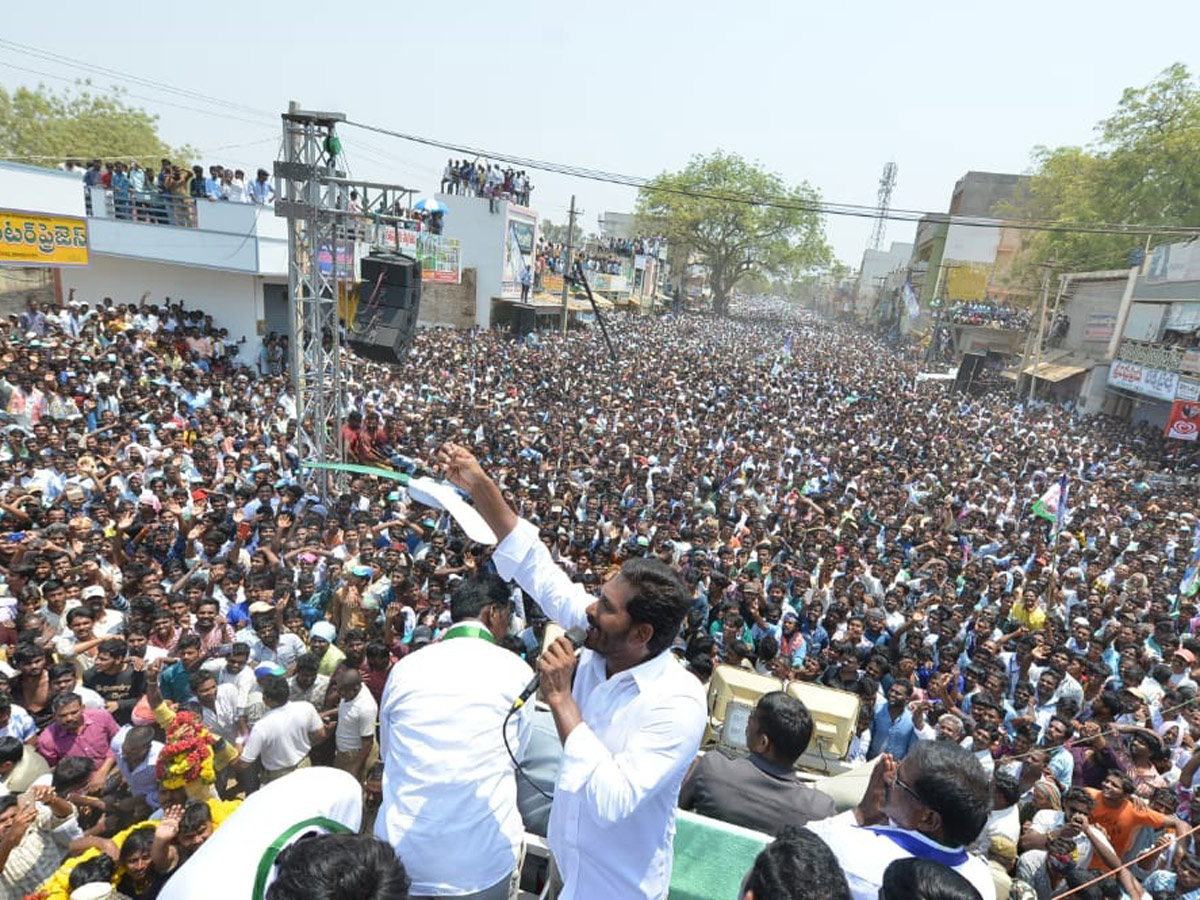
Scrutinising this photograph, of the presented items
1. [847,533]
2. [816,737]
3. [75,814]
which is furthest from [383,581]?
[847,533]

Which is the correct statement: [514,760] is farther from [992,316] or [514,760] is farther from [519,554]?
[992,316]

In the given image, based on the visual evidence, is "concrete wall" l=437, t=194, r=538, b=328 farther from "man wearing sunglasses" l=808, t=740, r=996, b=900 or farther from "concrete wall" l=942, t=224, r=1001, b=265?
"concrete wall" l=942, t=224, r=1001, b=265

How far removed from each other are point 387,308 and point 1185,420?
13321mm

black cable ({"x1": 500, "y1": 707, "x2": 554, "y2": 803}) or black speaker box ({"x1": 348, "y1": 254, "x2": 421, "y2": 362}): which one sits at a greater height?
black speaker box ({"x1": 348, "y1": 254, "x2": 421, "y2": 362})

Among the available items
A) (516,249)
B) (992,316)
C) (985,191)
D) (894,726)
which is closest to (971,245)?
(985,191)

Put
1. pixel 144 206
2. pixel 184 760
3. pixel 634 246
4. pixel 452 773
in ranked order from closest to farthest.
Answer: pixel 452 773 → pixel 184 760 → pixel 144 206 → pixel 634 246

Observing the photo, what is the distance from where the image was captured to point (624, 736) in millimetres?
1506

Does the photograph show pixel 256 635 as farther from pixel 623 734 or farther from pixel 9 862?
pixel 623 734

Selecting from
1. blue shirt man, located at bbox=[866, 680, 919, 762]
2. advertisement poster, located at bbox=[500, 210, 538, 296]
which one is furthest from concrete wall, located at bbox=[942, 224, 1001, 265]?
blue shirt man, located at bbox=[866, 680, 919, 762]

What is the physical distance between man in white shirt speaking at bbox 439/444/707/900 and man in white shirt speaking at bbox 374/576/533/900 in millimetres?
246

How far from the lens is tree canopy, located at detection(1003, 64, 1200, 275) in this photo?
2661cm

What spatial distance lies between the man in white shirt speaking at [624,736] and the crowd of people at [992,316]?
36.3 m

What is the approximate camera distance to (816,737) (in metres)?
3.20

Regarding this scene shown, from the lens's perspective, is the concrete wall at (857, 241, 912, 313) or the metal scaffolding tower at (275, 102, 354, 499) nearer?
the metal scaffolding tower at (275, 102, 354, 499)
